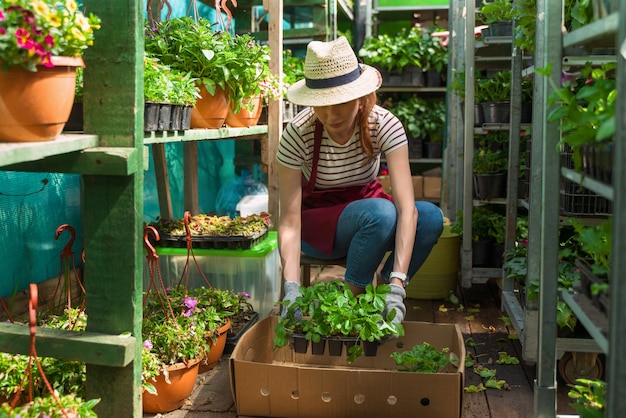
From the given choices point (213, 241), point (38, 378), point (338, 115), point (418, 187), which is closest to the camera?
point (38, 378)

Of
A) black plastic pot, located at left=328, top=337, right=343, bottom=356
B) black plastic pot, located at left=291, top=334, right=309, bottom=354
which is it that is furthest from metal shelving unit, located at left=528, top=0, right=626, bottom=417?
black plastic pot, located at left=291, top=334, right=309, bottom=354

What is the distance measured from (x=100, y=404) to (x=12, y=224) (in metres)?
1.25

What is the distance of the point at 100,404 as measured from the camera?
7.05 ft

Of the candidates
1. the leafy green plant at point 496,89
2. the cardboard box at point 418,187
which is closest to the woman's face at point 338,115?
the leafy green plant at point 496,89

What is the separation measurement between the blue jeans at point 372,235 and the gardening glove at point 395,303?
27 cm

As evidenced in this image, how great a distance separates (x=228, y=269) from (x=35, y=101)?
5.94ft

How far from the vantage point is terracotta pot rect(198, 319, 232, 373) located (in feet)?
9.42

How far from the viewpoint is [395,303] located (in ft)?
8.30

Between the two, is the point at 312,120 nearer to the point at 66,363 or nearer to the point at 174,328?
the point at 174,328

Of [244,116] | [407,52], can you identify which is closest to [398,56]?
[407,52]

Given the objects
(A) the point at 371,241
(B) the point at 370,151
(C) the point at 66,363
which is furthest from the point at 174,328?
(B) the point at 370,151

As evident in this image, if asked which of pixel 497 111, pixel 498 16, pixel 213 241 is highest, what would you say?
pixel 498 16

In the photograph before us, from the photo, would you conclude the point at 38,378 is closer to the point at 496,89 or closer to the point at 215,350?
the point at 215,350

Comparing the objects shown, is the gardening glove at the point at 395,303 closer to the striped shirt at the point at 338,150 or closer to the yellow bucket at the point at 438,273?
the striped shirt at the point at 338,150
